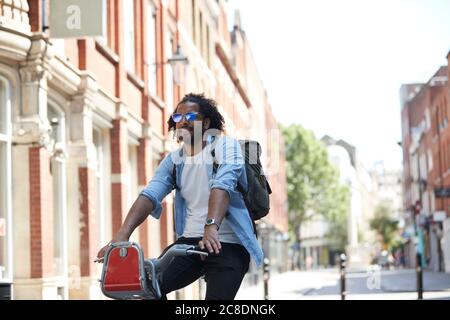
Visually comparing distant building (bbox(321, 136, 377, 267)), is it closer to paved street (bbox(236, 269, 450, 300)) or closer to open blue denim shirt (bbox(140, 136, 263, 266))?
paved street (bbox(236, 269, 450, 300))

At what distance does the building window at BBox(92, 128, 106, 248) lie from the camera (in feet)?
39.3

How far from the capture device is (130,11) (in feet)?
44.2

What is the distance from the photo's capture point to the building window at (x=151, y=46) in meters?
14.7

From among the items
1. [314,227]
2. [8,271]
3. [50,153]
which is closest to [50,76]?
[50,153]

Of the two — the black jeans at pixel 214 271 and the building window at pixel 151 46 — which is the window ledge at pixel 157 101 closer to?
the building window at pixel 151 46

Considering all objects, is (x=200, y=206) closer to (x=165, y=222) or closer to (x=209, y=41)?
(x=165, y=222)

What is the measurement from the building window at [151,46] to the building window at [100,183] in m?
2.20

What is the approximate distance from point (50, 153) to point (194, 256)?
653 centimetres

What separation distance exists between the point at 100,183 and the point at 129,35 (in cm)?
228

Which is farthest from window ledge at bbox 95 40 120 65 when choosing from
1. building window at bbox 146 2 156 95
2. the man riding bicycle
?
the man riding bicycle

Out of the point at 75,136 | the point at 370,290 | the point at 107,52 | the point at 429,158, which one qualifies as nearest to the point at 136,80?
the point at 107,52

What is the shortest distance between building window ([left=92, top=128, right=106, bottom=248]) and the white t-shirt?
8124 millimetres

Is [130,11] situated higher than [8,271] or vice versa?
[130,11]

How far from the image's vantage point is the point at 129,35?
530 inches
